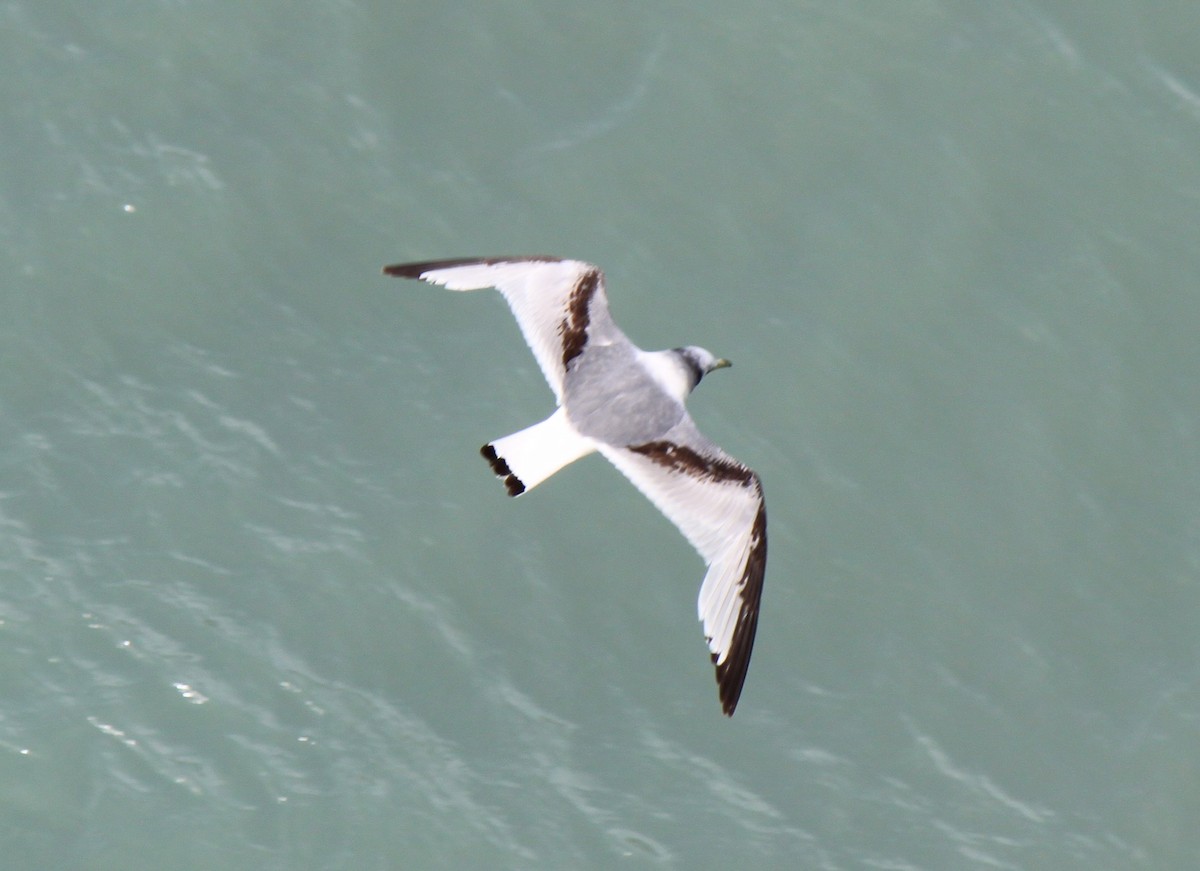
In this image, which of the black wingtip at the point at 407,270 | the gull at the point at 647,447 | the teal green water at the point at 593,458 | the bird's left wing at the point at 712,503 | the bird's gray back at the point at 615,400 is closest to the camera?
the gull at the point at 647,447

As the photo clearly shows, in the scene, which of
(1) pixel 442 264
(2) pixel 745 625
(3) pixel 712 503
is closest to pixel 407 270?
(1) pixel 442 264

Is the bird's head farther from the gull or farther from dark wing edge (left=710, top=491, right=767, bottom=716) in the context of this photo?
dark wing edge (left=710, top=491, right=767, bottom=716)

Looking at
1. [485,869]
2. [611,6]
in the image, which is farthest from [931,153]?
[485,869]

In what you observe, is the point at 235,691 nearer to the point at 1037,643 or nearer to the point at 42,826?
the point at 42,826

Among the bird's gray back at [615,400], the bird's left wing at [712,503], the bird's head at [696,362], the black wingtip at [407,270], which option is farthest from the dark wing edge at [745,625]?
the black wingtip at [407,270]

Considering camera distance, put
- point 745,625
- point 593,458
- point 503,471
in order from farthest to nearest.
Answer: point 593,458
point 745,625
point 503,471

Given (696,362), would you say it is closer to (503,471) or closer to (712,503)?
(712,503)

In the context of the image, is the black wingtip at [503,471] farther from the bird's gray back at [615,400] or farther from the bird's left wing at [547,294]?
the bird's left wing at [547,294]
